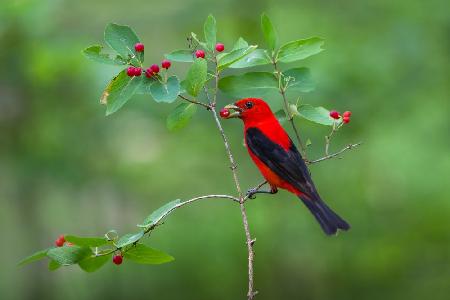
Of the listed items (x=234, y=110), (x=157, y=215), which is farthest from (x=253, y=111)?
(x=157, y=215)

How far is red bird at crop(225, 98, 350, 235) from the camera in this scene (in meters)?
3.60

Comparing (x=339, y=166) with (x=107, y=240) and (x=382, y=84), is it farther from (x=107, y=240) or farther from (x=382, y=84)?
(x=107, y=240)

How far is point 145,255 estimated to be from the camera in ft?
8.00

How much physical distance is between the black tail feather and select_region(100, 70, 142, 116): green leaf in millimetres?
1163

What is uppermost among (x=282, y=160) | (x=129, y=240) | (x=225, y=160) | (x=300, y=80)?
(x=300, y=80)

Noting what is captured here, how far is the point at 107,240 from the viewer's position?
237cm

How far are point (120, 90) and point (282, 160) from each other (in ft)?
4.46

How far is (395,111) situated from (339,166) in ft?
4.34

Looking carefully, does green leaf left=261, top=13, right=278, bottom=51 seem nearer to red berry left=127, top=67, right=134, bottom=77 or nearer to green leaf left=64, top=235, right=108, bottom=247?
red berry left=127, top=67, right=134, bottom=77

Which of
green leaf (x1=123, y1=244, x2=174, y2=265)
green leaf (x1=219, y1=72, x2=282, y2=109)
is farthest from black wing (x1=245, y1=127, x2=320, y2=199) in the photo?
green leaf (x1=123, y1=244, x2=174, y2=265)

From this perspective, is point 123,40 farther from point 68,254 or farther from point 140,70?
point 68,254

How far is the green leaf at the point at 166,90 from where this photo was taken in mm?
2477

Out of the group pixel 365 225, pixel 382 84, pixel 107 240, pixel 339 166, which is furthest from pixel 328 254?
pixel 107 240

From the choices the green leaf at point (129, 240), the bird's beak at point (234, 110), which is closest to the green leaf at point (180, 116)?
the green leaf at point (129, 240)
